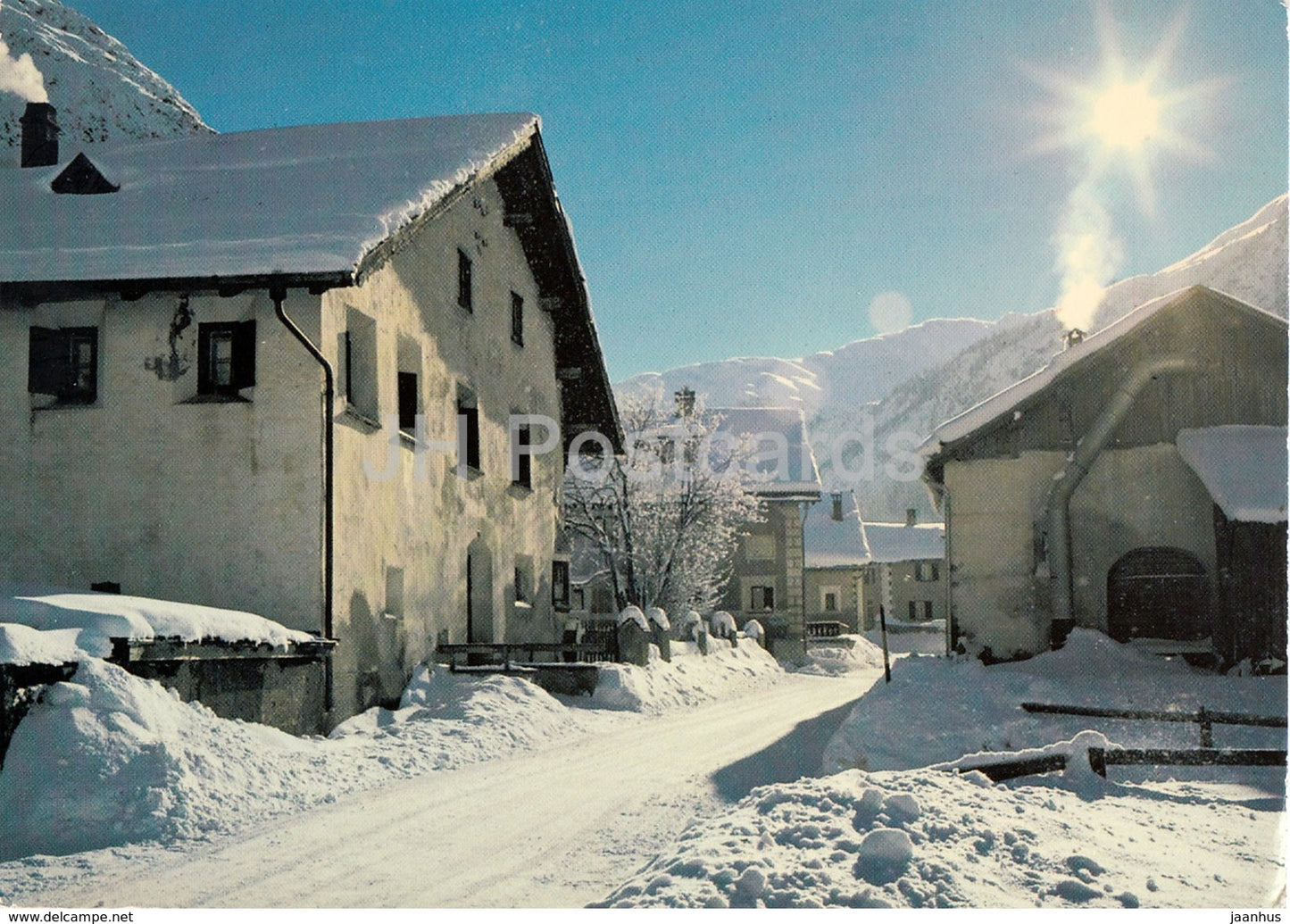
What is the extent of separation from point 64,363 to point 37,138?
714 cm

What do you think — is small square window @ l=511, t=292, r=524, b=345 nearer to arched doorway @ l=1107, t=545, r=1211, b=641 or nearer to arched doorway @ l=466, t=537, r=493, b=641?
arched doorway @ l=466, t=537, r=493, b=641

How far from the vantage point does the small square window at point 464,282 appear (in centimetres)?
1828

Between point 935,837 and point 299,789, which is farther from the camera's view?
point 299,789

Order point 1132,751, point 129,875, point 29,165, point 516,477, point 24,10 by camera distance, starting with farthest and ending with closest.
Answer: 1. point 516,477
2. point 29,165
3. point 24,10
4. point 1132,751
5. point 129,875

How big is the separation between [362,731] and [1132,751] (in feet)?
26.5

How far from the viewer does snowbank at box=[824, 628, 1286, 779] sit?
1236cm

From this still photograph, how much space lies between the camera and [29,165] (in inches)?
719

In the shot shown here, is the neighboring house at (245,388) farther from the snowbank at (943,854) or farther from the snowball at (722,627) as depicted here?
the snowball at (722,627)

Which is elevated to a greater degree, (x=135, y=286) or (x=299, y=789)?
(x=135, y=286)

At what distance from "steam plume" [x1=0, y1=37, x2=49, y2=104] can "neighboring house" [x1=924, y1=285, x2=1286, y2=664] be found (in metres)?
15.5

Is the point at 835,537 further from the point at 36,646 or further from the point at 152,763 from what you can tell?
the point at 36,646

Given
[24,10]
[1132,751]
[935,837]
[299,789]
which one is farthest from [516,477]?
[935,837]

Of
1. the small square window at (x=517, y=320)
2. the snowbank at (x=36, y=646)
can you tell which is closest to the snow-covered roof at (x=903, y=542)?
the small square window at (x=517, y=320)
